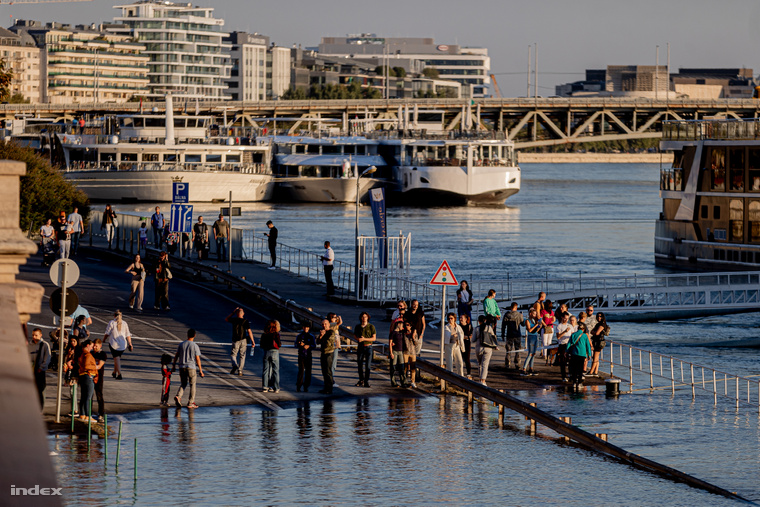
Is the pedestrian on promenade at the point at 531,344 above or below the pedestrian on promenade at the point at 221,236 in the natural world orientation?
below

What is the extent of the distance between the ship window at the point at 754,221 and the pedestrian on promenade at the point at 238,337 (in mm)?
41228

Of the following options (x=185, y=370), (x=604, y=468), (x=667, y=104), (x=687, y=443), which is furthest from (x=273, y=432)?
(x=667, y=104)

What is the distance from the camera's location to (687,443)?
2120 centimetres

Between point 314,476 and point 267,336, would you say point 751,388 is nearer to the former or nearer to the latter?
point 267,336

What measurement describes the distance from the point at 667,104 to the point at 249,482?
138m

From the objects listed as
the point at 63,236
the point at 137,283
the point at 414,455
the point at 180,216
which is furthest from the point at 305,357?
the point at 63,236

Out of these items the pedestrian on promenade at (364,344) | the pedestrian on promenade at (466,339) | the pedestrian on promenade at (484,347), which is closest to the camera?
the pedestrian on promenade at (364,344)

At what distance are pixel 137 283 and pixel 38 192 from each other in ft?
63.5

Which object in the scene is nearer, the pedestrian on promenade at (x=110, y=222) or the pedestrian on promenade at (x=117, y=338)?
the pedestrian on promenade at (x=117, y=338)

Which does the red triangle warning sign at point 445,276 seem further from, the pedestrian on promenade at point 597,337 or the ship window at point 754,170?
the ship window at point 754,170

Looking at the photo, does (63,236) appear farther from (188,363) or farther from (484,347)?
(188,363)

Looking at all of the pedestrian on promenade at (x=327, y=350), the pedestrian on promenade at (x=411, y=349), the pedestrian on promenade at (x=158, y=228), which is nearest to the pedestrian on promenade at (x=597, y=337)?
the pedestrian on promenade at (x=411, y=349)

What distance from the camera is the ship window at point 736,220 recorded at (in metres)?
61.2

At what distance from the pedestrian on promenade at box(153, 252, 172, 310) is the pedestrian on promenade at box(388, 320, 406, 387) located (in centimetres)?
979
